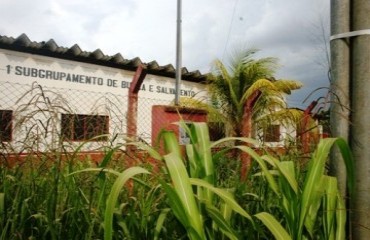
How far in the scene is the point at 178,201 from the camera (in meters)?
1.25

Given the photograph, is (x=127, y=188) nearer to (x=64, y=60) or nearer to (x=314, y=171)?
(x=314, y=171)

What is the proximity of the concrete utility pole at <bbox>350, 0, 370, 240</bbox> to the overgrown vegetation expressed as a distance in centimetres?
12

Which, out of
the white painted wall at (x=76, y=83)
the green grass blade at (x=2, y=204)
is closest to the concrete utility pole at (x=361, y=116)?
the green grass blade at (x=2, y=204)

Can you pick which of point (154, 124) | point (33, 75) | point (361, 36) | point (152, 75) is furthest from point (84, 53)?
point (361, 36)

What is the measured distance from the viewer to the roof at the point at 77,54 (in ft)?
25.0

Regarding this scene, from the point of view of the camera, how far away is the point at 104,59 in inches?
351

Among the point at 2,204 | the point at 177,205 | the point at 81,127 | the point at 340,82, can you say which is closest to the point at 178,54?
the point at 81,127

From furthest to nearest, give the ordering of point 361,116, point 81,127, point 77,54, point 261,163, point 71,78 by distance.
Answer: point 71,78
point 77,54
point 81,127
point 361,116
point 261,163

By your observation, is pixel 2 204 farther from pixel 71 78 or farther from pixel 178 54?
pixel 178 54

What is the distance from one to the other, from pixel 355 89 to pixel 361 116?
0.12 metres

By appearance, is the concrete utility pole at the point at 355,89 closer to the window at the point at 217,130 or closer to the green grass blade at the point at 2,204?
the green grass blade at the point at 2,204

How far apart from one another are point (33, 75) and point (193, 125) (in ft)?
23.9

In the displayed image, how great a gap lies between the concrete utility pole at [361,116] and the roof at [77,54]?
684 centimetres

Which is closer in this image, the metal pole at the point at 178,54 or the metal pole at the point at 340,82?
the metal pole at the point at 340,82
